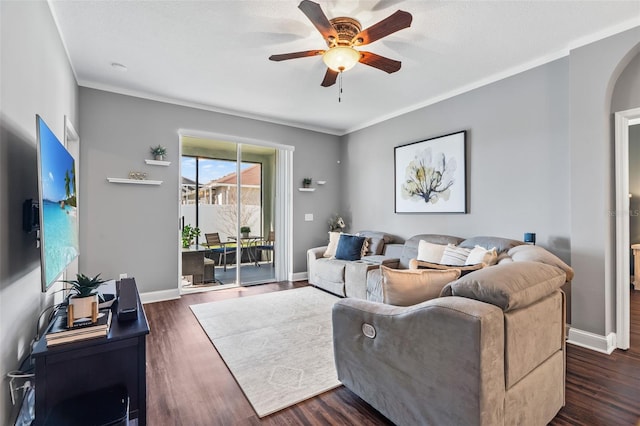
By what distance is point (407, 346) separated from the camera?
157 centimetres

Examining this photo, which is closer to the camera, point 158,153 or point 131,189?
point 131,189

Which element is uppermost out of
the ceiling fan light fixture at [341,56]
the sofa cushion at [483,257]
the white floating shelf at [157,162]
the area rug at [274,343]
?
the ceiling fan light fixture at [341,56]

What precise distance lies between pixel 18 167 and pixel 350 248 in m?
3.80

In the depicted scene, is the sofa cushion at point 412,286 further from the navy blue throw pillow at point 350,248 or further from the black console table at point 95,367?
the navy blue throw pillow at point 350,248

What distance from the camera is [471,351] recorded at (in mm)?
1302

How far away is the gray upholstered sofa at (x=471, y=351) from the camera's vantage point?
4.33 feet

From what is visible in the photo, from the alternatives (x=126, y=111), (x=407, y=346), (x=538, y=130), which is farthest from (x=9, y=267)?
(x=538, y=130)

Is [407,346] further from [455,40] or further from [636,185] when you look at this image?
[636,185]

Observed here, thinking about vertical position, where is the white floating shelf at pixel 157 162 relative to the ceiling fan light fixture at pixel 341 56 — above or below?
below

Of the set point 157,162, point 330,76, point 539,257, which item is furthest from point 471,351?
point 157,162

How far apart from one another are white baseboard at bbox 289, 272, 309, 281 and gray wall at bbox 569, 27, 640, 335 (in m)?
3.88

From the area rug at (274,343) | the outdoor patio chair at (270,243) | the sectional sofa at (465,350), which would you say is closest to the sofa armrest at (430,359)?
the sectional sofa at (465,350)

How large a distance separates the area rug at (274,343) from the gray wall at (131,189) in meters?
1.05

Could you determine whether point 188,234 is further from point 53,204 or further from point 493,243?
point 493,243
